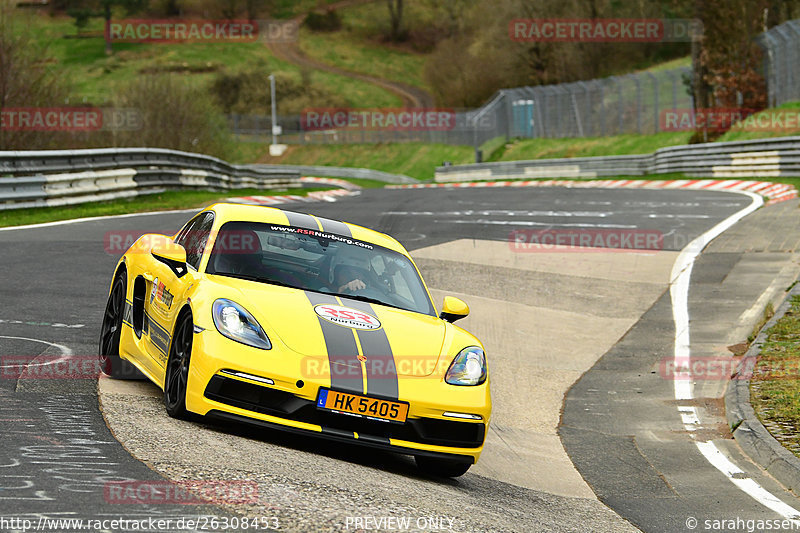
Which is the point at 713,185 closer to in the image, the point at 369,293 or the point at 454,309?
the point at 454,309

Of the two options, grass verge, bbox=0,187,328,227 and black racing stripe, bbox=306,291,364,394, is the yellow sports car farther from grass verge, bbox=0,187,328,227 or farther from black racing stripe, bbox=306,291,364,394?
grass verge, bbox=0,187,328,227

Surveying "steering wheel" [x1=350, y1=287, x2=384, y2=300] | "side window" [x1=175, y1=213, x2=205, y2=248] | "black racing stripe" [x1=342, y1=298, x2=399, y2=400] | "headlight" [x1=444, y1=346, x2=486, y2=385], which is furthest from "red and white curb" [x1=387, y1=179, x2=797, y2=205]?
"black racing stripe" [x1=342, y1=298, x2=399, y2=400]

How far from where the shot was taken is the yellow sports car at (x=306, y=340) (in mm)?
6328

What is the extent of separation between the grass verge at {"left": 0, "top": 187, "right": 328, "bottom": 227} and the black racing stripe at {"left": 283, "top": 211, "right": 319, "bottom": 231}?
10878 mm

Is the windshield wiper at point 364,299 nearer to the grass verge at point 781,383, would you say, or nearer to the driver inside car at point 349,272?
the driver inside car at point 349,272

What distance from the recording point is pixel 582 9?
78188 millimetres

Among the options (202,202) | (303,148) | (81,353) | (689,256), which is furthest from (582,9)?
(81,353)

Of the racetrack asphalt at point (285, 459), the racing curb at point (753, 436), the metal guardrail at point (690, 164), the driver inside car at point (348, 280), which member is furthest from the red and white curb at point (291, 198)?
the driver inside car at point (348, 280)

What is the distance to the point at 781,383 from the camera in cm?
976

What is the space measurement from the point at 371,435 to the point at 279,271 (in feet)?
5.39

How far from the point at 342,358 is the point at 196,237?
220cm

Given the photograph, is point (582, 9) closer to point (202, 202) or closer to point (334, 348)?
point (202, 202)

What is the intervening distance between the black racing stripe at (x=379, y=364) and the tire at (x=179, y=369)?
3.55 feet

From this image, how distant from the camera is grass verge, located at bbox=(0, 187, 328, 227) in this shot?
741 inches
